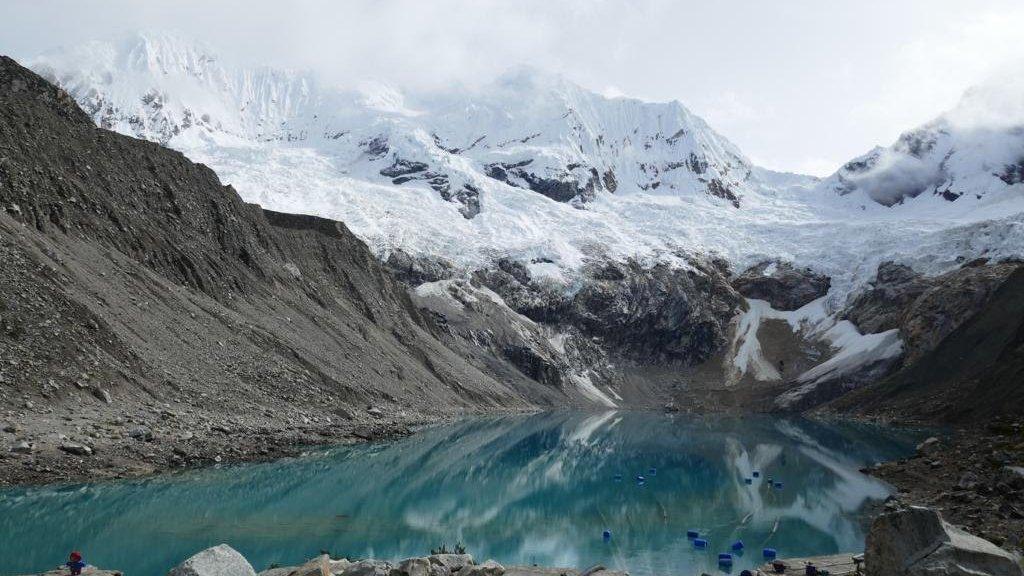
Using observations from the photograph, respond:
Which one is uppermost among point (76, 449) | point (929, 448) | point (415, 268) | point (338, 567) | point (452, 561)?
point (415, 268)

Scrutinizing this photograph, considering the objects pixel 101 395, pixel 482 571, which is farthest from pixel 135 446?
pixel 482 571

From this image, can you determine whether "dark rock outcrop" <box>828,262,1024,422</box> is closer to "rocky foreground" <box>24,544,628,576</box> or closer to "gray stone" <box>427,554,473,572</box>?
"rocky foreground" <box>24,544,628,576</box>

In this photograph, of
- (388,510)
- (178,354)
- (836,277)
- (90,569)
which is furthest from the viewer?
(836,277)

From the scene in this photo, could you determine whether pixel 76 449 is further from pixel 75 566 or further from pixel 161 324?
pixel 161 324

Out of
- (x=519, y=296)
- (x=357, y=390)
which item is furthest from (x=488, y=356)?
(x=357, y=390)

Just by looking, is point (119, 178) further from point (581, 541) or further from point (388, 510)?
point (581, 541)

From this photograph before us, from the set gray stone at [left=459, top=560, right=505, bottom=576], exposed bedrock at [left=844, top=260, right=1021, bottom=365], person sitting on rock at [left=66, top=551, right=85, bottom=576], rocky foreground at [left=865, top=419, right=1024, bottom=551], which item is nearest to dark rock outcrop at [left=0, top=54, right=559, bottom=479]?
person sitting on rock at [left=66, top=551, right=85, bottom=576]

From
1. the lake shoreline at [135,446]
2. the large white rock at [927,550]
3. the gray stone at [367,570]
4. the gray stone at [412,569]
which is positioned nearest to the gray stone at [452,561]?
the gray stone at [412,569]
